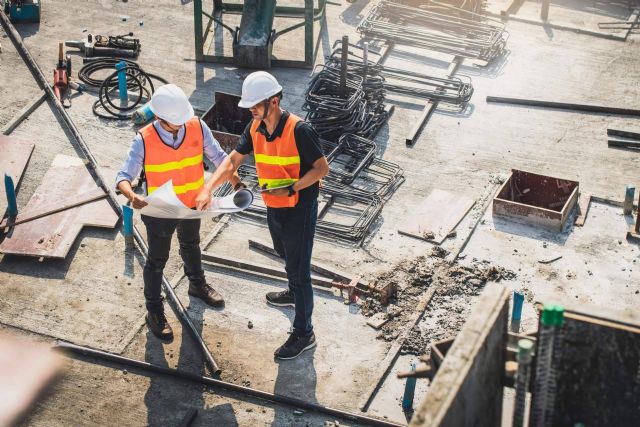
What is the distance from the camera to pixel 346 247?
1060 cm

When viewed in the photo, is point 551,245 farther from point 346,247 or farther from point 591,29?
point 591,29

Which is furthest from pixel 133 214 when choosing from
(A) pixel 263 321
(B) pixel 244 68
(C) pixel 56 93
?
(B) pixel 244 68

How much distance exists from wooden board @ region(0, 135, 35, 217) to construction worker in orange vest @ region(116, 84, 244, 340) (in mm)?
3316

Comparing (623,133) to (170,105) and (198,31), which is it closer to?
(198,31)

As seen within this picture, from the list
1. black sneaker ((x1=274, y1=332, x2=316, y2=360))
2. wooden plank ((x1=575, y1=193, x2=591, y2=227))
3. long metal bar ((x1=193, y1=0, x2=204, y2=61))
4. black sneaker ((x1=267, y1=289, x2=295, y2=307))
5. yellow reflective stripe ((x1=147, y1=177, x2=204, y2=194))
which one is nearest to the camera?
yellow reflective stripe ((x1=147, y1=177, x2=204, y2=194))

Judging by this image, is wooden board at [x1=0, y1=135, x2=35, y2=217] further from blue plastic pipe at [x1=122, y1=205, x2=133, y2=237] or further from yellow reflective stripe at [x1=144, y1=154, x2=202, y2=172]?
yellow reflective stripe at [x1=144, y1=154, x2=202, y2=172]

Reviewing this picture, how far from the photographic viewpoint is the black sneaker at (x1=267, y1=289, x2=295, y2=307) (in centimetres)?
948

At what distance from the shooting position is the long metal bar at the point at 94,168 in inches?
350

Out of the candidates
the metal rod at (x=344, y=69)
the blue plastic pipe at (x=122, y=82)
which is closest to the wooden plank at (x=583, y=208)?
the metal rod at (x=344, y=69)

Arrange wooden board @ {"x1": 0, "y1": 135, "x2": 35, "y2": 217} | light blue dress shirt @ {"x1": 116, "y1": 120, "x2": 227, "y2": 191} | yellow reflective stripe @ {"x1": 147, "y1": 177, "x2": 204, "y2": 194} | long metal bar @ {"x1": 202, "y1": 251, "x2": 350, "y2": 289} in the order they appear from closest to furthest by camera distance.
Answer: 1. light blue dress shirt @ {"x1": 116, "y1": 120, "x2": 227, "y2": 191}
2. yellow reflective stripe @ {"x1": 147, "y1": 177, "x2": 204, "y2": 194}
3. long metal bar @ {"x1": 202, "y1": 251, "x2": 350, "y2": 289}
4. wooden board @ {"x1": 0, "y1": 135, "x2": 35, "y2": 217}

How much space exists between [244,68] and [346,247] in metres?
5.21

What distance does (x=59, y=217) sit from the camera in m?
10.7

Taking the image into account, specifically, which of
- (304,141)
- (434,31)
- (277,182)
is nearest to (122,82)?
(277,182)

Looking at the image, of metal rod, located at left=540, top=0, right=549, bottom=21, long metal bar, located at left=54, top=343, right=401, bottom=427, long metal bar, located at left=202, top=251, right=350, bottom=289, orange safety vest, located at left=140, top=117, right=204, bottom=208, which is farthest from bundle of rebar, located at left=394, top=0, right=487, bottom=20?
long metal bar, located at left=54, top=343, right=401, bottom=427
